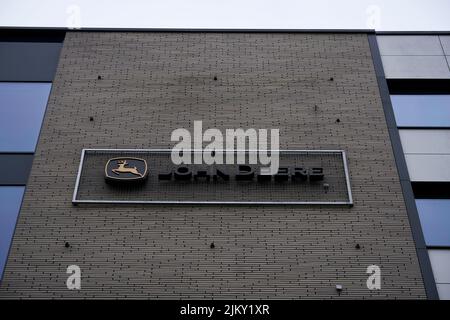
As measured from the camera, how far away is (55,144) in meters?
16.2

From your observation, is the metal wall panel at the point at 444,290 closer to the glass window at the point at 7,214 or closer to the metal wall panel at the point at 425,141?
the metal wall panel at the point at 425,141

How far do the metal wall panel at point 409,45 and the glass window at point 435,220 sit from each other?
575 cm

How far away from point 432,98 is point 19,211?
1228 cm

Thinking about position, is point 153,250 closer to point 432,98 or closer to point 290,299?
point 290,299

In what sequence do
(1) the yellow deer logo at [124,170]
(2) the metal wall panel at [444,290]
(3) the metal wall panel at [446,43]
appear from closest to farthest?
(2) the metal wall panel at [444,290], (1) the yellow deer logo at [124,170], (3) the metal wall panel at [446,43]

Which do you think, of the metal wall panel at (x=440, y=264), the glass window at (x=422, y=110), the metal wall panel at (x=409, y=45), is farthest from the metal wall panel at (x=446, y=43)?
the metal wall panel at (x=440, y=264)

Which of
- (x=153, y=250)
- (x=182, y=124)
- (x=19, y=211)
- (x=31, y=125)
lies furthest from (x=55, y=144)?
(x=153, y=250)

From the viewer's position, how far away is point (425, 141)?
16.7 m

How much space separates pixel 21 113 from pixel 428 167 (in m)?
11.5

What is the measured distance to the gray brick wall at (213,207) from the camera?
1340 cm

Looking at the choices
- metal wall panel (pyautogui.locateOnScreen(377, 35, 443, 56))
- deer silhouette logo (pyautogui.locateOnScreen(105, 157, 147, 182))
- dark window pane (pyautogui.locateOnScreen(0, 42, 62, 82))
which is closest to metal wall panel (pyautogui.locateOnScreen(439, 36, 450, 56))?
metal wall panel (pyautogui.locateOnScreen(377, 35, 443, 56))

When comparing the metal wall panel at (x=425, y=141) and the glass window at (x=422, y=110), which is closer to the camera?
the metal wall panel at (x=425, y=141)

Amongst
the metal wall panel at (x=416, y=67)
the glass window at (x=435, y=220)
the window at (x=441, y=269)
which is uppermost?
the metal wall panel at (x=416, y=67)

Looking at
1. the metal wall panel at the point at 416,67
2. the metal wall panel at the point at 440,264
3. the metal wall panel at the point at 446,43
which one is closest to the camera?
the metal wall panel at the point at 440,264
